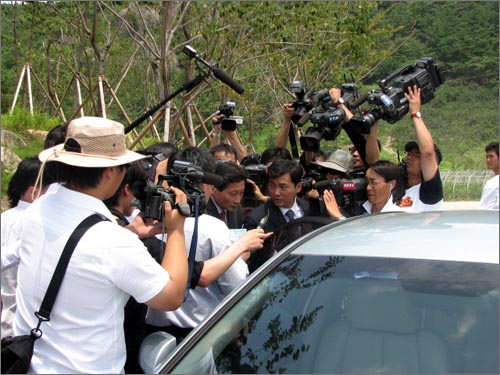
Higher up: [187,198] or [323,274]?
[187,198]

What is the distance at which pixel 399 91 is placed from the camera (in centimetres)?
399

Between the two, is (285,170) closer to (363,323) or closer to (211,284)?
(211,284)

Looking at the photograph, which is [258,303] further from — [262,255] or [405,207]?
[405,207]

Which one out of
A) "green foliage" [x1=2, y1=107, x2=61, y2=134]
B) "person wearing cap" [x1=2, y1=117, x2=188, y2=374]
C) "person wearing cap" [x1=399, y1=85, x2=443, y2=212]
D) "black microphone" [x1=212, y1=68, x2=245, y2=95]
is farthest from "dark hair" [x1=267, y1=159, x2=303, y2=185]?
"green foliage" [x1=2, y1=107, x2=61, y2=134]

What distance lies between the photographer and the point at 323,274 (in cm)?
224

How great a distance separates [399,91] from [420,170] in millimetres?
569

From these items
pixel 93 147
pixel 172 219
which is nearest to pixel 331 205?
pixel 172 219

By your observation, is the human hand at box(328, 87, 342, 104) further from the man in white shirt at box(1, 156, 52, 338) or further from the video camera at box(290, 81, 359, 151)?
the man in white shirt at box(1, 156, 52, 338)

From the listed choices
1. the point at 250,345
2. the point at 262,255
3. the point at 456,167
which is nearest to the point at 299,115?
the point at 262,255

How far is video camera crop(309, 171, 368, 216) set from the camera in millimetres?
3792

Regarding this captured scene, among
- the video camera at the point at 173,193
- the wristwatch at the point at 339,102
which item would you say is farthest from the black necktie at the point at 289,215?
the video camera at the point at 173,193

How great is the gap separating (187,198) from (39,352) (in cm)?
76

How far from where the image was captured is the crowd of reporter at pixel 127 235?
186 cm

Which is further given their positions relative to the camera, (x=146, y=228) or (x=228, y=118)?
(x=228, y=118)
